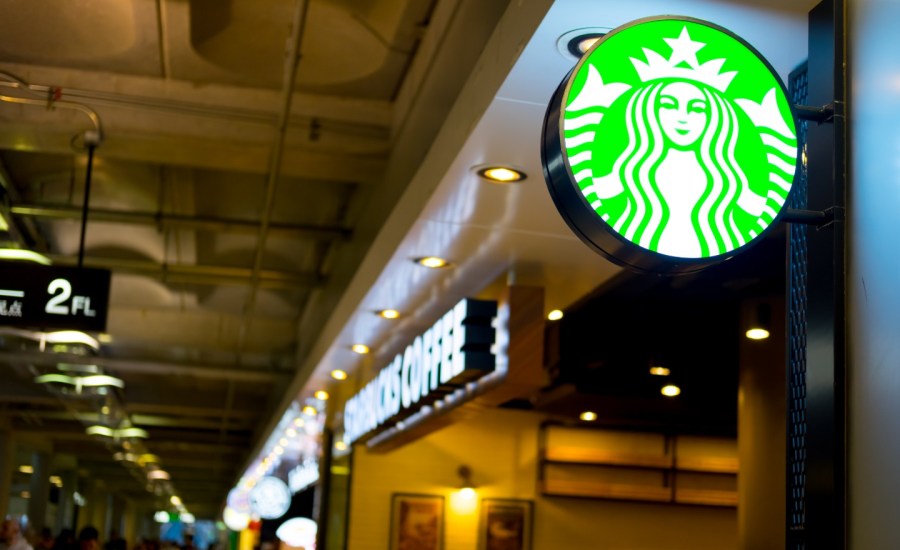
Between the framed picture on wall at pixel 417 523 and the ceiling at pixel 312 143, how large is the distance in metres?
1.29

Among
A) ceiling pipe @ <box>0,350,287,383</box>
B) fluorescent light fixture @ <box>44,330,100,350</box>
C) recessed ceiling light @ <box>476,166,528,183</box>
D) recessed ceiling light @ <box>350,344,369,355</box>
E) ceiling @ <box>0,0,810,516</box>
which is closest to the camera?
ceiling @ <box>0,0,810,516</box>

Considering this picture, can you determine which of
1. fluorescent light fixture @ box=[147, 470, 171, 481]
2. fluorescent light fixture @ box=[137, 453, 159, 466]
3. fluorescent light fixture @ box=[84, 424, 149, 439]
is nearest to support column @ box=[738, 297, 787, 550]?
fluorescent light fixture @ box=[84, 424, 149, 439]

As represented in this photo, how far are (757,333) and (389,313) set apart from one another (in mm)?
2251

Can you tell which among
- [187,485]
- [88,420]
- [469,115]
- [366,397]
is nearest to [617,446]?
[366,397]

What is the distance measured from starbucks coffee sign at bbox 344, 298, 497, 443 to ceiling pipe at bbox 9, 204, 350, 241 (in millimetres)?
1458

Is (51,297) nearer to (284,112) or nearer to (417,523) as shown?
(284,112)

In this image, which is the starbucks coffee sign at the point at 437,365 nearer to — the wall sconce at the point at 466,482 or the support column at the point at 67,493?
the wall sconce at the point at 466,482

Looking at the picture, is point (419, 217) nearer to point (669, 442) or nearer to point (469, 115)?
point (469, 115)

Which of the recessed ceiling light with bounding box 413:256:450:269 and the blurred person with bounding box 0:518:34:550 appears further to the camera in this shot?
the blurred person with bounding box 0:518:34:550

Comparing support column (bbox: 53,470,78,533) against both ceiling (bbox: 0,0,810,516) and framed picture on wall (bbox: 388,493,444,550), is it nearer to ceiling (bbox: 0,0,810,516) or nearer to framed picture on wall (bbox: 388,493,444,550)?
ceiling (bbox: 0,0,810,516)

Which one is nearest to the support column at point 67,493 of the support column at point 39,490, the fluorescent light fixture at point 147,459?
the fluorescent light fixture at point 147,459

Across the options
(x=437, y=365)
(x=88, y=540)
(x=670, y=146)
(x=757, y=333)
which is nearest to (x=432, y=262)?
(x=437, y=365)

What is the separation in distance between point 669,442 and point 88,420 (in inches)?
481

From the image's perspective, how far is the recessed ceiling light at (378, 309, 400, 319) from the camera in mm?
7438
